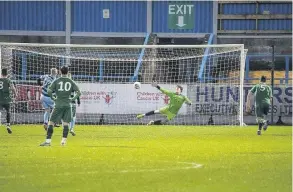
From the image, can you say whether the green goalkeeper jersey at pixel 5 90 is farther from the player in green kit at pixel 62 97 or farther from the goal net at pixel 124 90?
the player in green kit at pixel 62 97

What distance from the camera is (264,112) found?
23.1 meters

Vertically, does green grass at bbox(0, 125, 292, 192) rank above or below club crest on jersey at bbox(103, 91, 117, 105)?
below

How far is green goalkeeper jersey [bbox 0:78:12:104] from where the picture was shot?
2227cm

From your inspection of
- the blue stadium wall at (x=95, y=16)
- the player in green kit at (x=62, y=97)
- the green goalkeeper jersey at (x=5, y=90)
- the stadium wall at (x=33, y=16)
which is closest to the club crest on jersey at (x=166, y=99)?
the green goalkeeper jersey at (x=5, y=90)

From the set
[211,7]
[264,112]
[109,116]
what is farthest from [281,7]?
[264,112]

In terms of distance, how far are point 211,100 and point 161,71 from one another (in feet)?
9.18

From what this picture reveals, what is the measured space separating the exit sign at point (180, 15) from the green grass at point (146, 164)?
2198 centimetres

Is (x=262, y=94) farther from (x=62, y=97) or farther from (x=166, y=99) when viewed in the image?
(x=62, y=97)

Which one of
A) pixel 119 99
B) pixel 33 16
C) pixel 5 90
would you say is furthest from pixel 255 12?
pixel 5 90

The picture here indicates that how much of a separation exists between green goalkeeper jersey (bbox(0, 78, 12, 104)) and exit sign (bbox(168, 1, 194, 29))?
21.1 m

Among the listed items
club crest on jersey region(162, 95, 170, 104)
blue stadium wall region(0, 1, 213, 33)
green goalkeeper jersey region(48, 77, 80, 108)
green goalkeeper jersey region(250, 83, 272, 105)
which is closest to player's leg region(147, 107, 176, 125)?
club crest on jersey region(162, 95, 170, 104)

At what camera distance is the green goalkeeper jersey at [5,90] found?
22266mm

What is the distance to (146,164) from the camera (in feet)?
43.0

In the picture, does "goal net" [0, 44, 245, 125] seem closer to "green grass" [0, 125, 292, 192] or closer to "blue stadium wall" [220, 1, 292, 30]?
"green grass" [0, 125, 292, 192]
